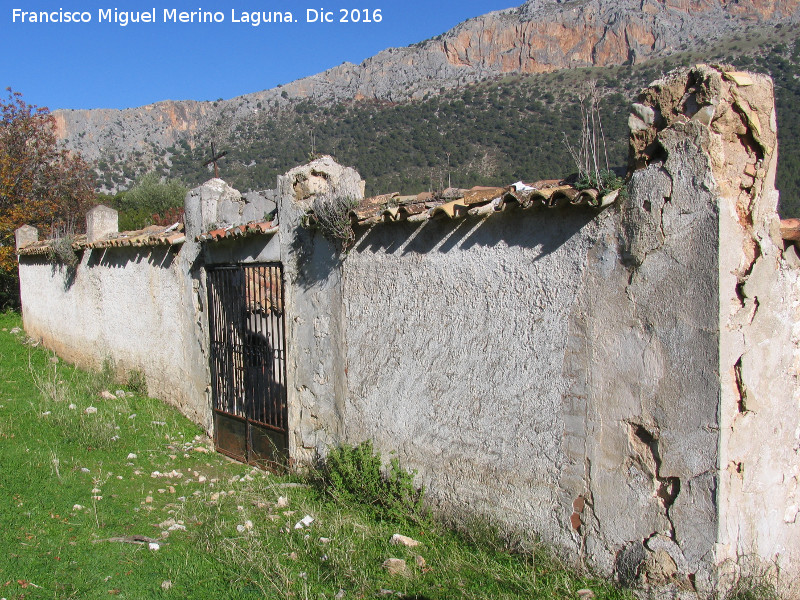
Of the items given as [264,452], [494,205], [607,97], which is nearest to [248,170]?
[607,97]

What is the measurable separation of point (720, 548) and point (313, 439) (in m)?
3.79

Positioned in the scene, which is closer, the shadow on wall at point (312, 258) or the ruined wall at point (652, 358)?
the ruined wall at point (652, 358)

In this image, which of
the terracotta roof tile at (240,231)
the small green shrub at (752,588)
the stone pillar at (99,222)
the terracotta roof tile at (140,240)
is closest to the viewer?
the small green shrub at (752,588)

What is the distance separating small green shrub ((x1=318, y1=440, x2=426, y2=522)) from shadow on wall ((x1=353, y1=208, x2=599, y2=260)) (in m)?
1.81

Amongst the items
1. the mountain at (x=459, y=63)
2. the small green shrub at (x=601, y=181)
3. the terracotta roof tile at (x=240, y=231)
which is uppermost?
the mountain at (x=459, y=63)

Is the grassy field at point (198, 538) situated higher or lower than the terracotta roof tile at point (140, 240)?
lower

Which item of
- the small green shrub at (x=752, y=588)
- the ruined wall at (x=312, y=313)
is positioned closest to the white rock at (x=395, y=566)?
the ruined wall at (x=312, y=313)

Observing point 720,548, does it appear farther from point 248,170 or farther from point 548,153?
point 248,170

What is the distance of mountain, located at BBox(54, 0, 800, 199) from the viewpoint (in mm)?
36281

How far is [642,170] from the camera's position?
3514mm

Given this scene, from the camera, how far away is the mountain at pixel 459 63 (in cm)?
3628

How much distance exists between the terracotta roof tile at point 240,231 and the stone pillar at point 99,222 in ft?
14.7

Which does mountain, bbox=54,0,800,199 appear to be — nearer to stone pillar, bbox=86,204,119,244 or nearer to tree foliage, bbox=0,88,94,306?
tree foliage, bbox=0,88,94,306

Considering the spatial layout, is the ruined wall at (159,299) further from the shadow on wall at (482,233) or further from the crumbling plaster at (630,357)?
the crumbling plaster at (630,357)
